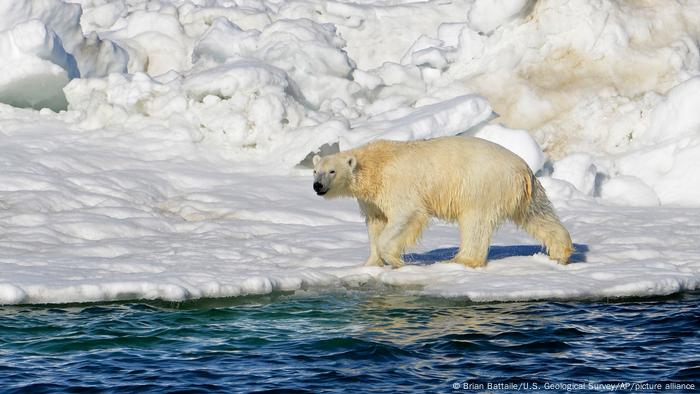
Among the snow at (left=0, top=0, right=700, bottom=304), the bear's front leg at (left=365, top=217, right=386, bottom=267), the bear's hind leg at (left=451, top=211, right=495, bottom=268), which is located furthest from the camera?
the snow at (left=0, top=0, right=700, bottom=304)

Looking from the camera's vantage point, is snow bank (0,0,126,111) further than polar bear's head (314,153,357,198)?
Yes

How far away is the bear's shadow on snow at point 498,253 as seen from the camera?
1176 centimetres

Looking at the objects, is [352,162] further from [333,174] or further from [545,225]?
[545,225]

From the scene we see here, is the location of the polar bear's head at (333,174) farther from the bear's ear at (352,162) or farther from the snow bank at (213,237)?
the snow bank at (213,237)

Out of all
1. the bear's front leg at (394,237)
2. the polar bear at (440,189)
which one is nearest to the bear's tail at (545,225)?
the polar bear at (440,189)

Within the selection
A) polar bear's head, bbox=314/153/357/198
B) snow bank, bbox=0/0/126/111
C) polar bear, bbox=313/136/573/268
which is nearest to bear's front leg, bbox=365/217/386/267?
polar bear, bbox=313/136/573/268

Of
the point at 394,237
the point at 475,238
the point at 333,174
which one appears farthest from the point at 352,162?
the point at 475,238

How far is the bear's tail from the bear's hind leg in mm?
479

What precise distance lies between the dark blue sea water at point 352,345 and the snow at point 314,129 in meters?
0.54

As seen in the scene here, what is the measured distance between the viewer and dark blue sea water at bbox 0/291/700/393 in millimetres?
7469

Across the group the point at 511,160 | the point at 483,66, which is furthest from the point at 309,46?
the point at 511,160

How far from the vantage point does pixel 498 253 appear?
1221 centimetres

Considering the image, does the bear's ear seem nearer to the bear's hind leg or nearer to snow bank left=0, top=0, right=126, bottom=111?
the bear's hind leg

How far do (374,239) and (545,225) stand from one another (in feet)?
5.95
